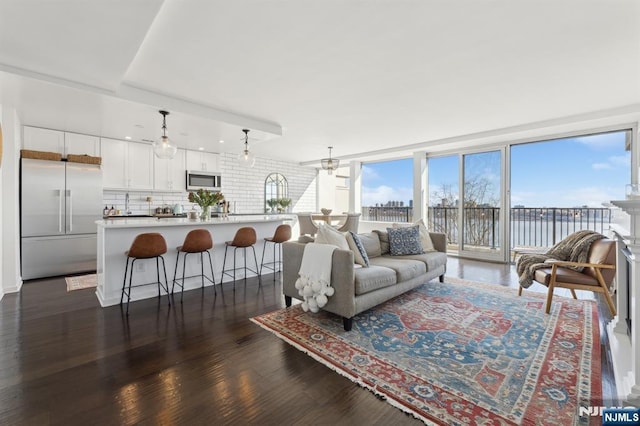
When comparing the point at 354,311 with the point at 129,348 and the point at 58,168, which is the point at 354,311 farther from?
the point at 58,168

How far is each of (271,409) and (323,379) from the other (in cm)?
42

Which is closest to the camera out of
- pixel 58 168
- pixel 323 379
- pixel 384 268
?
pixel 323 379

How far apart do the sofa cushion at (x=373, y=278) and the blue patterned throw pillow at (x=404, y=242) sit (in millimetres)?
900

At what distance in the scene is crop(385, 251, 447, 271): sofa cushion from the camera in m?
3.77

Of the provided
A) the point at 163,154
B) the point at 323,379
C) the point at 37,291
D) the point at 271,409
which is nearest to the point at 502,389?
the point at 323,379

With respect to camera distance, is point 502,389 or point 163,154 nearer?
point 502,389

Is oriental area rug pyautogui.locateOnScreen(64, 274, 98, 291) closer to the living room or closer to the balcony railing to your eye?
the living room

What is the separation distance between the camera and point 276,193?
8.91 m

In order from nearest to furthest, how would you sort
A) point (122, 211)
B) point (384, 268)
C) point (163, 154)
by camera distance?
1. point (384, 268)
2. point (163, 154)
3. point (122, 211)

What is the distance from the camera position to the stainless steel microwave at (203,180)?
6566 millimetres

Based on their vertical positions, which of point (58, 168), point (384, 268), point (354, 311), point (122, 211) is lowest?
point (354, 311)

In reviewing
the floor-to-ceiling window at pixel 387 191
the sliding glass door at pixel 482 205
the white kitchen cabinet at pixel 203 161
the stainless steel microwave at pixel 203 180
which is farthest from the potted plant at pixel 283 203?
the sliding glass door at pixel 482 205

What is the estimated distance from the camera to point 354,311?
8.64ft

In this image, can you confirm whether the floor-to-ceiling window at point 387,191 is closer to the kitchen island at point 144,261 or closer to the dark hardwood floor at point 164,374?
the kitchen island at point 144,261
